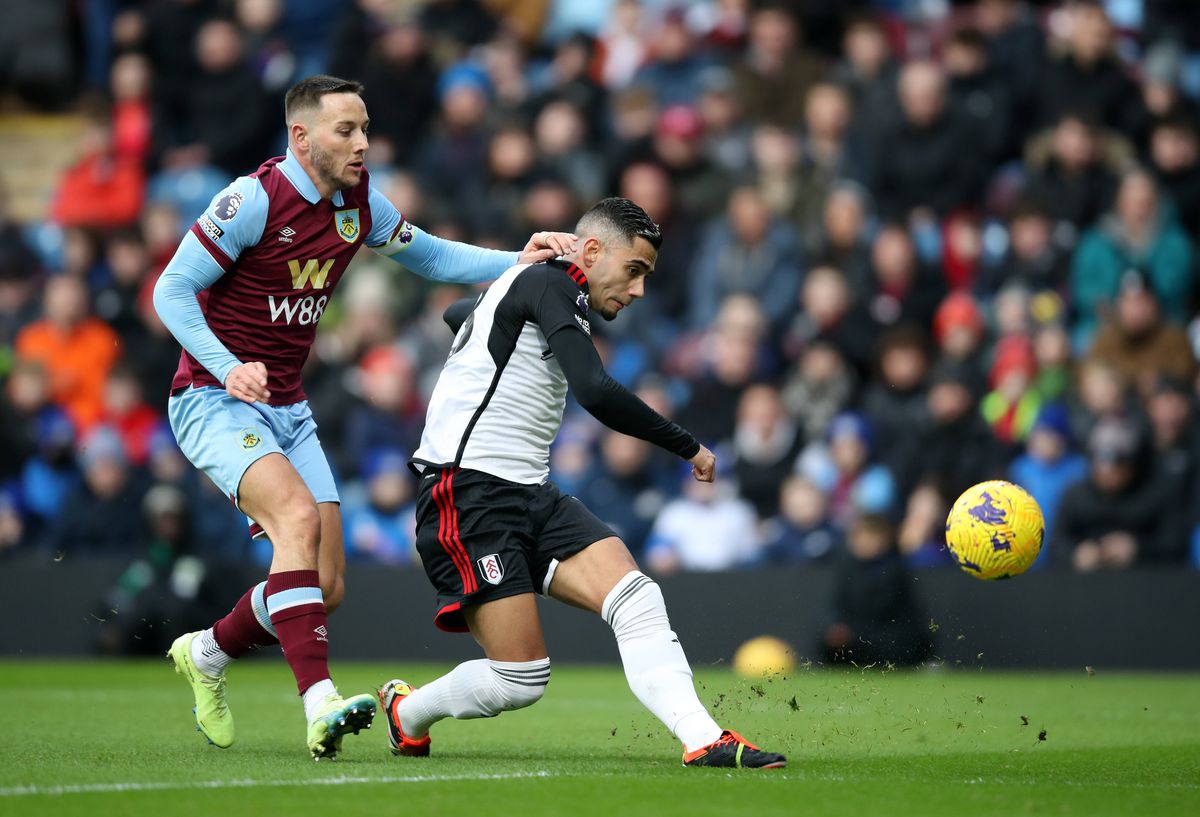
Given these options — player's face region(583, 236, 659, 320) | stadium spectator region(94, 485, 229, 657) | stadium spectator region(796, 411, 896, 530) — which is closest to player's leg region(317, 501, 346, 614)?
player's face region(583, 236, 659, 320)

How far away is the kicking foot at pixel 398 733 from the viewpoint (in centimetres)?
700

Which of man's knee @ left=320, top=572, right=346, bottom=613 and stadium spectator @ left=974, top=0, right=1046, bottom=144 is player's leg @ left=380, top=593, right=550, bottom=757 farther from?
stadium spectator @ left=974, top=0, right=1046, bottom=144

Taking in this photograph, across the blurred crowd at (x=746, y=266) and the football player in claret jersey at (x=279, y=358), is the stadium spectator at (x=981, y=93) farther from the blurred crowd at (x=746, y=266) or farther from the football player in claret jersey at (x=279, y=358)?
the football player in claret jersey at (x=279, y=358)

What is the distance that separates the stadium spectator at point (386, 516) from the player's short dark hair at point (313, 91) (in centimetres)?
711

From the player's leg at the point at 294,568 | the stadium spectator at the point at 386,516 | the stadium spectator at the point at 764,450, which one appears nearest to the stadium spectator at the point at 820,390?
the stadium spectator at the point at 764,450

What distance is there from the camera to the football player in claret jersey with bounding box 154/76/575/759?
6711 millimetres

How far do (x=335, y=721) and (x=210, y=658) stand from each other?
1330 mm

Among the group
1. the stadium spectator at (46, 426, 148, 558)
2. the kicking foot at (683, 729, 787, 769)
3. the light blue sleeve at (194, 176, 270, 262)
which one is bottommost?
the kicking foot at (683, 729, 787, 769)

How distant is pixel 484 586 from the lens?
6.61 m

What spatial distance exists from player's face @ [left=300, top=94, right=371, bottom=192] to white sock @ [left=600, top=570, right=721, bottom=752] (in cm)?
204

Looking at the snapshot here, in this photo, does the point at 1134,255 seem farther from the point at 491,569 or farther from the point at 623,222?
the point at 491,569

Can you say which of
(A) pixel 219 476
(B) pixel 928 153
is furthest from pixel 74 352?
(A) pixel 219 476

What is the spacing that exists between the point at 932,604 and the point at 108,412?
7.50m

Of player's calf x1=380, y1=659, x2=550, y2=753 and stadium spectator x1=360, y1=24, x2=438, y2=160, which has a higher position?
stadium spectator x1=360, y1=24, x2=438, y2=160
